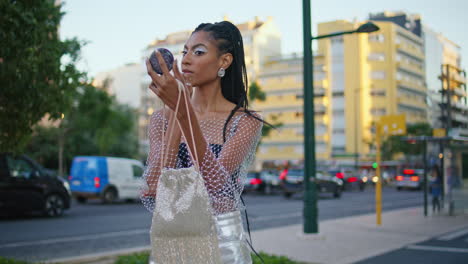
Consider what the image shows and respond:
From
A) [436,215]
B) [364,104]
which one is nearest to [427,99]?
[436,215]

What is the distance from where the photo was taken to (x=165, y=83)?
163 centimetres

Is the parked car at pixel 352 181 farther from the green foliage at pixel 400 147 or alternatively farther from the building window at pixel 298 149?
the building window at pixel 298 149

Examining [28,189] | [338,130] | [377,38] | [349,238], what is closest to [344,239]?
[349,238]

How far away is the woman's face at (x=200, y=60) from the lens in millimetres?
2053

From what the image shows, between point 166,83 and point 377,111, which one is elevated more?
point 377,111

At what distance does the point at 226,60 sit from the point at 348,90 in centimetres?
7329

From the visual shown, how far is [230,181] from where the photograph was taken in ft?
6.35

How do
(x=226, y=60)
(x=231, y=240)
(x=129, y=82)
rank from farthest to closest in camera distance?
(x=129, y=82) < (x=226, y=60) < (x=231, y=240)

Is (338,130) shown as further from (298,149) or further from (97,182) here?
(97,182)

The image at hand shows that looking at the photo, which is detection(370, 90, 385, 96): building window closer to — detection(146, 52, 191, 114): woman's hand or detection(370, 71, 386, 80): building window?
detection(370, 71, 386, 80): building window

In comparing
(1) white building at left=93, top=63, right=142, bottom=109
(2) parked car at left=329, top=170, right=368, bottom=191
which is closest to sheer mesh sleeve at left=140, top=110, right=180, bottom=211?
(2) parked car at left=329, top=170, right=368, bottom=191

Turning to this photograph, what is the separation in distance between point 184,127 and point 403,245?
856 cm

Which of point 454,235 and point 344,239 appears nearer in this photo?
point 344,239

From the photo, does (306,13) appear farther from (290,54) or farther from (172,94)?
(290,54)
